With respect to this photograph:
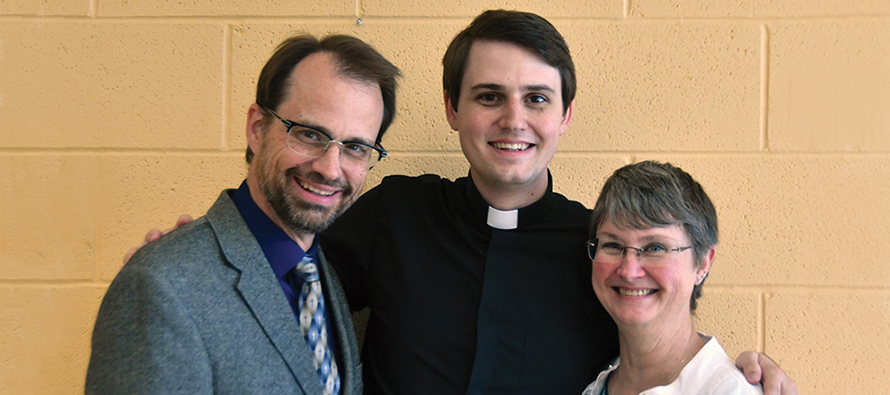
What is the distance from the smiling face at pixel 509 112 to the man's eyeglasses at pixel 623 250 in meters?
0.27

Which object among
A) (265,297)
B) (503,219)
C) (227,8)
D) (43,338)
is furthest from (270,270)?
(43,338)

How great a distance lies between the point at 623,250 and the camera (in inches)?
55.6

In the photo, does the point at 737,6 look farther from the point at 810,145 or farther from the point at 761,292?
the point at 761,292

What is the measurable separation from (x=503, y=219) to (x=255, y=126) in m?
0.74

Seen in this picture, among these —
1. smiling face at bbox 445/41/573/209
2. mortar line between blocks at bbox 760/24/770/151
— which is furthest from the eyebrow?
mortar line between blocks at bbox 760/24/770/151

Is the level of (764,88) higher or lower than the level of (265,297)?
higher

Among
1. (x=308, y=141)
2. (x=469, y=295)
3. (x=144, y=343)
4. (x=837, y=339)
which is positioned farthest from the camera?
(x=837, y=339)

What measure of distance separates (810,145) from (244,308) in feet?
6.35

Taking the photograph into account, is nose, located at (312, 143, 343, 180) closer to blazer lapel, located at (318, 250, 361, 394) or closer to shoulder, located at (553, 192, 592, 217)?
blazer lapel, located at (318, 250, 361, 394)

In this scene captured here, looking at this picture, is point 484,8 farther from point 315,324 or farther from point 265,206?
point 315,324

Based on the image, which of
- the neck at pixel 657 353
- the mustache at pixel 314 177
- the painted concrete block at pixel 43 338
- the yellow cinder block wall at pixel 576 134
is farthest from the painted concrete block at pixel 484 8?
the painted concrete block at pixel 43 338

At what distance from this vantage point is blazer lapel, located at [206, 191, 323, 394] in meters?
1.22

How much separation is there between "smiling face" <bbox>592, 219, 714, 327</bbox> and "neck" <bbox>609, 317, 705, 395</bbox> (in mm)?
31

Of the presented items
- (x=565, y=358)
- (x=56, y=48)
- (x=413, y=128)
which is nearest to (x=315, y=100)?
(x=413, y=128)
